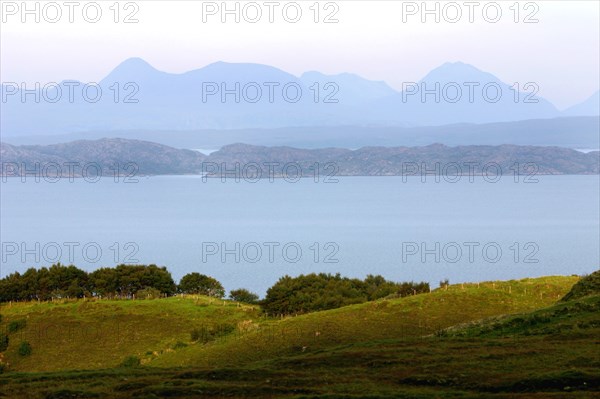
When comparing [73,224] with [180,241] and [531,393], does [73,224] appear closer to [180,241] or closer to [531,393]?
[180,241]

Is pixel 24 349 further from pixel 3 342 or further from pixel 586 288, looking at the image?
pixel 586 288

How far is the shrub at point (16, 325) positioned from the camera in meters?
42.1

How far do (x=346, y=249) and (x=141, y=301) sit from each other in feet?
323

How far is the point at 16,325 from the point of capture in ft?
139

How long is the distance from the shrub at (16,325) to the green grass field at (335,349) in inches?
12.7

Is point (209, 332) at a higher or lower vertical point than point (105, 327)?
higher

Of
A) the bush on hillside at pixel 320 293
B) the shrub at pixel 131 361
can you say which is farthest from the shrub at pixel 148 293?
the shrub at pixel 131 361

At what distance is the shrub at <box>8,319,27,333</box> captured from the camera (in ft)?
138

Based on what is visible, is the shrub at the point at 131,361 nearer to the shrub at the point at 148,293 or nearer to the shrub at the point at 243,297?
the shrub at the point at 148,293

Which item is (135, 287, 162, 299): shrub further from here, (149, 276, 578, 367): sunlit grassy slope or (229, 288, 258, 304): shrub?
(149, 276, 578, 367): sunlit grassy slope

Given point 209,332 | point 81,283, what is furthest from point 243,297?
point 209,332

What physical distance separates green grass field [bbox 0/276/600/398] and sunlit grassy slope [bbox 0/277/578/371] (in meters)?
0.10

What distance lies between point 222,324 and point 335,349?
15.4 metres

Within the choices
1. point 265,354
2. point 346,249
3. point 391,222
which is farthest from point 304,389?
point 391,222
